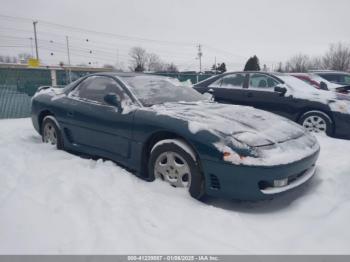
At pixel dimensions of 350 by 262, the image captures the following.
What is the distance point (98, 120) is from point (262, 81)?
13.3ft

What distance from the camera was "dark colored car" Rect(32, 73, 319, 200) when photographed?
2625 millimetres

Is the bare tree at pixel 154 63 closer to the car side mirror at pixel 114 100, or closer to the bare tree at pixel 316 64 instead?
the bare tree at pixel 316 64

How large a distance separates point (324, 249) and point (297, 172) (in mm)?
862

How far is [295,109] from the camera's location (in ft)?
18.7

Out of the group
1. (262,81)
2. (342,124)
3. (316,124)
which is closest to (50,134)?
(262,81)

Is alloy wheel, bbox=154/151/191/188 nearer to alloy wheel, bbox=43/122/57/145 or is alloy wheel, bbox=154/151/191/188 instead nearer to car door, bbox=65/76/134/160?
car door, bbox=65/76/134/160

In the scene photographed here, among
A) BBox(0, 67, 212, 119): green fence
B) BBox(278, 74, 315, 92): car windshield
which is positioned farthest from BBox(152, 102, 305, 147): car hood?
BBox(0, 67, 212, 119): green fence

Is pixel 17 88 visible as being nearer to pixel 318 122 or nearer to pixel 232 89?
pixel 232 89

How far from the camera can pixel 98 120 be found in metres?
3.69

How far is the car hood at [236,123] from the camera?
277 cm

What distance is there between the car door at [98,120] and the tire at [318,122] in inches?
149

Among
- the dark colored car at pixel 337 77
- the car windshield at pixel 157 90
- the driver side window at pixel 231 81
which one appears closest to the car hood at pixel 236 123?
the car windshield at pixel 157 90

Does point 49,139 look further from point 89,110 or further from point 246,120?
point 246,120

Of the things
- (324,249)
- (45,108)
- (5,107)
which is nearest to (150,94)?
(45,108)
